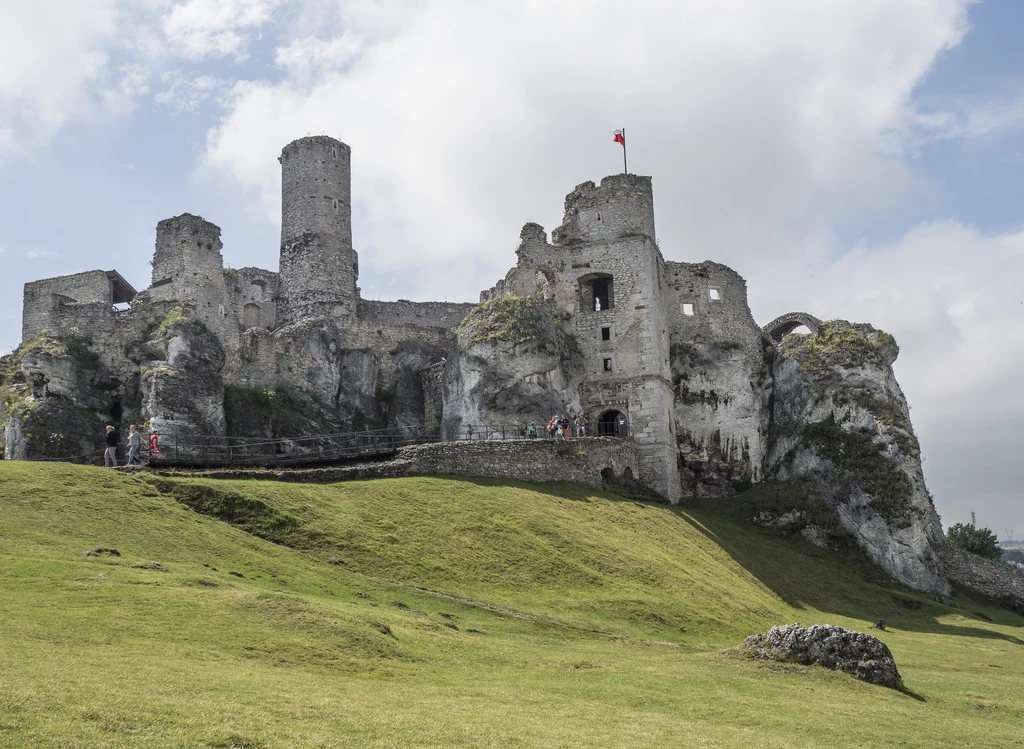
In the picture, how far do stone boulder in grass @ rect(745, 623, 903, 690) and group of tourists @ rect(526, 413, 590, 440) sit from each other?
81.5 feet

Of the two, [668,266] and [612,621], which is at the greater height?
[668,266]

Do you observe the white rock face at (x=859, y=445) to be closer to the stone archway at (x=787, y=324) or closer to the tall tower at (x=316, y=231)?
the stone archway at (x=787, y=324)

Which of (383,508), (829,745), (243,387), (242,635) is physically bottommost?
(829,745)

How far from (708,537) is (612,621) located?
60.8ft

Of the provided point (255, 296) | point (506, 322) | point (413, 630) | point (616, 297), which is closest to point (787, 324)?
point (616, 297)

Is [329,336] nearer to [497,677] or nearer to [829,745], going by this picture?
[497,677]

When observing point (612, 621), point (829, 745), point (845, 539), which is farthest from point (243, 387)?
point (829, 745)

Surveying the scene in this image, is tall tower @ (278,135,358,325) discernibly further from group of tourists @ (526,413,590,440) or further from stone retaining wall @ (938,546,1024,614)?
stone retaining wall @ (938,546,1024,614)

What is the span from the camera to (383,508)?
39594 mm

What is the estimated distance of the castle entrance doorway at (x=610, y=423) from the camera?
60562mm

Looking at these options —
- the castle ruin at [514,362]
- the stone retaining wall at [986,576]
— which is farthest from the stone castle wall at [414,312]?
the stone retaining wall at [986,576]

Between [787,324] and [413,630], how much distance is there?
5306 centimetres

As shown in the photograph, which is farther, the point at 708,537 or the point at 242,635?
the point at 708,537

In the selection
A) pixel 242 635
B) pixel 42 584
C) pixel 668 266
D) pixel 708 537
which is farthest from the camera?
pixel 668 266
